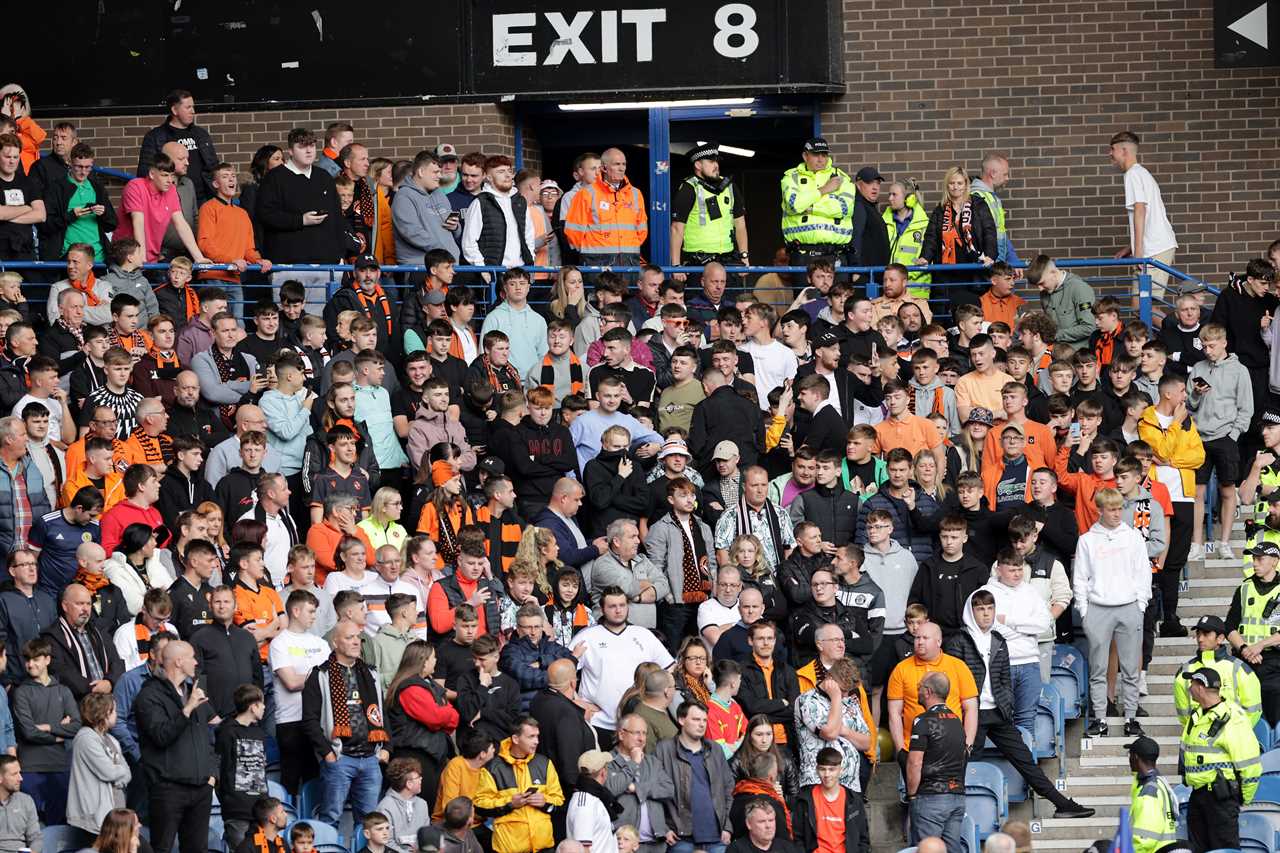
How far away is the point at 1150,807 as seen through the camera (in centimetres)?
1383

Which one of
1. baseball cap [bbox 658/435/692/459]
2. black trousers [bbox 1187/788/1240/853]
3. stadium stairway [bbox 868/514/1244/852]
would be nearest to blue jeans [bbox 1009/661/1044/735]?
stadium stairway [bbox 868/514/1244/852]

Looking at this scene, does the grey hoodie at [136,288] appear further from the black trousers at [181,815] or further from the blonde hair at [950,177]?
the blonde hair at [950,177]

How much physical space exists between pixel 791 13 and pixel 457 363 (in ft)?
20.3

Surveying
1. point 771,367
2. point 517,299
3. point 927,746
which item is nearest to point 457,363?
point 517,299

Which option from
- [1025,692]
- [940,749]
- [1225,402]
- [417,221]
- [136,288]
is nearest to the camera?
[940,749]

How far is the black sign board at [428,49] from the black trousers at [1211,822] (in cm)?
954

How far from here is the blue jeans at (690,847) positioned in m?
14.3

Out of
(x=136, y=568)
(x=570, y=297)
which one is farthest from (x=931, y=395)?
(x=136, y=568)

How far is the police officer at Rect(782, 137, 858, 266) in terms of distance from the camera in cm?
1988

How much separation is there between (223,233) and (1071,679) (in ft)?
25.8

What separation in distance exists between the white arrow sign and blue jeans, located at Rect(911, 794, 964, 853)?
9.82 meters

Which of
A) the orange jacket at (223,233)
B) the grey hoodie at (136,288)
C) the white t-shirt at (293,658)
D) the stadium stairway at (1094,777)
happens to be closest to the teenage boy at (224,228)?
the orange jacket at (223,233)

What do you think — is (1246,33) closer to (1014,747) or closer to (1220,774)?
(1014,747)

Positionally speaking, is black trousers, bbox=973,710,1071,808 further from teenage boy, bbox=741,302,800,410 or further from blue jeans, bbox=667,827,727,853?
teenage boy, bbox=741,302,800,410
